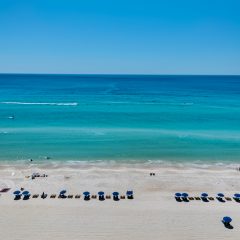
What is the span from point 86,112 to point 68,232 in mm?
57685

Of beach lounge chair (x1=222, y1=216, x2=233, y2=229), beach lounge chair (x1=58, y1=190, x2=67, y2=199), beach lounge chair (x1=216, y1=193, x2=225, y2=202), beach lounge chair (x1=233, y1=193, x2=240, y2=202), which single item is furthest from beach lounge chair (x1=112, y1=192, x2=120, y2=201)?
beach lounge chair (x1=233, y1=193, x2=240, y2=202)

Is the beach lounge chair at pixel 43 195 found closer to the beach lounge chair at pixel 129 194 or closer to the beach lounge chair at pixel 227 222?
the beach lounge chair at pixel 129 194

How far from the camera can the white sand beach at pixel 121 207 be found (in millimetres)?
23047

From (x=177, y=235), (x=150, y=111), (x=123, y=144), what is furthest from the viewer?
(x=150, y=111)

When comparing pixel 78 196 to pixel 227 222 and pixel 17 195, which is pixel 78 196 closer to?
pixel 17 195

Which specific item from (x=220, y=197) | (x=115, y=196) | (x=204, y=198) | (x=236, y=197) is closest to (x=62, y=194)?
(x=115, y=196)

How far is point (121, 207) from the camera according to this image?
26984mm

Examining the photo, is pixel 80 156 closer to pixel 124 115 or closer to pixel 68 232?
pixel 68 232

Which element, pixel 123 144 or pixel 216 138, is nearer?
pixel 123 144

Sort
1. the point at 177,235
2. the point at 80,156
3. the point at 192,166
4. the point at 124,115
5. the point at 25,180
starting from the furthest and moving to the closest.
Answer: the point at 124,115 < the point at 80,156 < the point at 192,166 < the point at 25,180 < the point at 177,235

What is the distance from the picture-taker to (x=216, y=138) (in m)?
52.6

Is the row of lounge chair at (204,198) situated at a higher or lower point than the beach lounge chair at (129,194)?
lower

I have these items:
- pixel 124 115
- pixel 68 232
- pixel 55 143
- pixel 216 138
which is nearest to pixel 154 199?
pixel 68 232

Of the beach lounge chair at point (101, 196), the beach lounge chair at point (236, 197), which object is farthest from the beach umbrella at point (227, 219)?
the beach lounge chair at point (101, 196)
